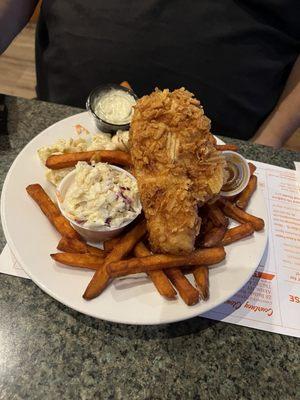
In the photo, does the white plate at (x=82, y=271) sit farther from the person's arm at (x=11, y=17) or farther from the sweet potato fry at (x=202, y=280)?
the person's arm at (x=11, y=17)

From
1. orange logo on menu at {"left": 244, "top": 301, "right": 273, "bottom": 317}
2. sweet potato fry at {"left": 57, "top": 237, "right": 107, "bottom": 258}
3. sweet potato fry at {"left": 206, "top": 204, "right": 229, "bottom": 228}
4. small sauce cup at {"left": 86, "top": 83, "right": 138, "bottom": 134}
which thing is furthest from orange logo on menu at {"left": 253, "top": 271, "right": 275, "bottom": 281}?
small sauce cup at {"left": 86, "top": 83, "right": 138, "bottom": 134}

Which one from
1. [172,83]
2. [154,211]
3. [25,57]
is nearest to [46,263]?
[154,211]

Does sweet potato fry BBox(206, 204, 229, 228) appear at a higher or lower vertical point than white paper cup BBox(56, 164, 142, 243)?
higher

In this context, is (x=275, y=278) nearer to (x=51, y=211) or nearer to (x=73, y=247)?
(x=73, y=247)

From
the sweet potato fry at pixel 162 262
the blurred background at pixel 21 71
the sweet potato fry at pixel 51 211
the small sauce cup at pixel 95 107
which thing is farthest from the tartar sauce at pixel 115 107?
the blurred background at pixel 21 71

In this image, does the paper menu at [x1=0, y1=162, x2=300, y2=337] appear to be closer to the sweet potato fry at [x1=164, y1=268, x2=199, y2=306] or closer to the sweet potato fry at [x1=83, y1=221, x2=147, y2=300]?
the sweet potato fry at [x1=164, y1=268, x2=199, y2=306]

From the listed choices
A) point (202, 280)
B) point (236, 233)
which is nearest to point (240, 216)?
point (236, 233)

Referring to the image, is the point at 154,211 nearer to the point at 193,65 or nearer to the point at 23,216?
the point at 23,216
